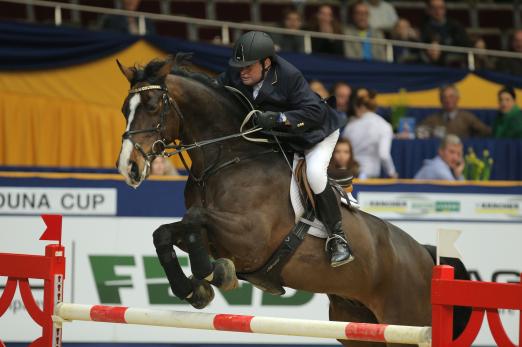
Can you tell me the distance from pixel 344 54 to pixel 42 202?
5313 mm

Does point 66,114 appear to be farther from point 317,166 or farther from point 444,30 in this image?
point 444,30

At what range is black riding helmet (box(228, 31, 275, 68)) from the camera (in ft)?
19.8

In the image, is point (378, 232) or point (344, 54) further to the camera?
point (344, 54)

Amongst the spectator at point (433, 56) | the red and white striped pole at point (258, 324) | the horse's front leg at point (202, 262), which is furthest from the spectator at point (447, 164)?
the red and white striped pole at point (258, 324)

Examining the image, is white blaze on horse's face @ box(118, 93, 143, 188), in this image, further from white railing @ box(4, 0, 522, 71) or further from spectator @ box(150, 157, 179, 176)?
white railing @ box(4, 0, 522, 71)

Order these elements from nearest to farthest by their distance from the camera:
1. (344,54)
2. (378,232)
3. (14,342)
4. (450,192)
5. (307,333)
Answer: (307,333), (378,232), (14,342), (450,192), (344,54)

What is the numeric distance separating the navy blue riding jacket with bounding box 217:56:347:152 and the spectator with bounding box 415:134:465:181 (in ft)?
12.4

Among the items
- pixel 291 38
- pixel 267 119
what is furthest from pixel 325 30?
pixel 267 119

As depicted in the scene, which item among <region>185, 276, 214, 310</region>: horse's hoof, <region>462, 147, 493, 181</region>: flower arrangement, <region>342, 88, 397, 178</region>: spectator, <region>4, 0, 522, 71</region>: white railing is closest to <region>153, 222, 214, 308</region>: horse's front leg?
<region>185, 276, 214, 310</region>: horse's hoof

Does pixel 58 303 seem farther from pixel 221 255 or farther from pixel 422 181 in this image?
pixel 422 181

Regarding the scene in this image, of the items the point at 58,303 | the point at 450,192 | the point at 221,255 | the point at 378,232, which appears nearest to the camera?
the point at 58,303

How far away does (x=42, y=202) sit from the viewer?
8633 millimetres

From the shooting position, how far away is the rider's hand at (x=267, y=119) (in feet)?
19.9

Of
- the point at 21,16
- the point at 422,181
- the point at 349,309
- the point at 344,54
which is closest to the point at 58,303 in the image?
the point at 349,309
